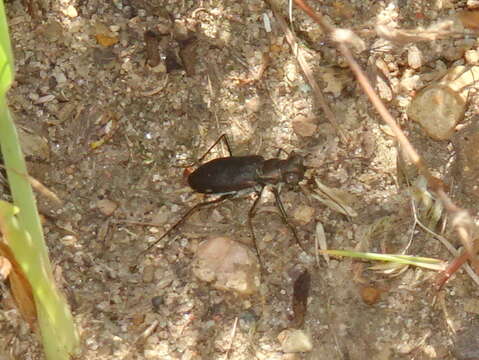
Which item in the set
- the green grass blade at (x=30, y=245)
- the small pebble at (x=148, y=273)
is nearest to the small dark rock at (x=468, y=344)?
the small pebble at (x=148, y=273)

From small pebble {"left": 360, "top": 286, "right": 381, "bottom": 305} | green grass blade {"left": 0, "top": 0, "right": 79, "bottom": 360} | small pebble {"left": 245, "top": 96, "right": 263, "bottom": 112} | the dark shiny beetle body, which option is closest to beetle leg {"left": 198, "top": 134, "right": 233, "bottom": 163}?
the dark shiny beetle body

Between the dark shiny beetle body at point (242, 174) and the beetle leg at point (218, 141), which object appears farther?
the beetle leg at point (218, 141)

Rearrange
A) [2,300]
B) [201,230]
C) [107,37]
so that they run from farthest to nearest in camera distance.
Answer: [107,37], [201,230], [2,300]

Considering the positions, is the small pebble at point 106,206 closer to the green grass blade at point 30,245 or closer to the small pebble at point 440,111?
the green grass blade at point 30,245

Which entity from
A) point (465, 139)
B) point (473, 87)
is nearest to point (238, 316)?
point (465, 139)

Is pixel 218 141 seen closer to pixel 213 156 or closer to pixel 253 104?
pixel 213 156

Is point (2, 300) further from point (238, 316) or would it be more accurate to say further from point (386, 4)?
point (386, 4)
